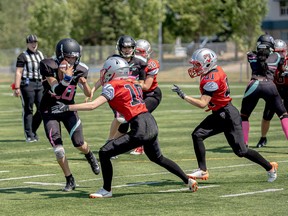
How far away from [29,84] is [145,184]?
6149 mm

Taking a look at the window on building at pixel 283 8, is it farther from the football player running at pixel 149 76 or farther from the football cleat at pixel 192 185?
the football cleat at pixel 192 185

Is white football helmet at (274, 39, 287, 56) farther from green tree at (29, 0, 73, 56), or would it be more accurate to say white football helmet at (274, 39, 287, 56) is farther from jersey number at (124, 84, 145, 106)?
green tree at (29, 0, 73, 56)

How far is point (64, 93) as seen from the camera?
10.6m

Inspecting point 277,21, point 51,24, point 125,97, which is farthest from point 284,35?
point 125,97

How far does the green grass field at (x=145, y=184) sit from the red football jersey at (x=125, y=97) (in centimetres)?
100

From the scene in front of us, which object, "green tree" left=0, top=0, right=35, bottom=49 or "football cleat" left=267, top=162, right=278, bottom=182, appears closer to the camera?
"football cleat" left=267, top=162, right=278, bottom=182

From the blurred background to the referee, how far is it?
96.4ft

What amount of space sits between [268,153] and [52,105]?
4531 millimetres

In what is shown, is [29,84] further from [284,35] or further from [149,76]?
[284,35]

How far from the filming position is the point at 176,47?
57.2 meters

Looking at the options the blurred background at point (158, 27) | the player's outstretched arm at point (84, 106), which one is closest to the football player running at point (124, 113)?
the player's outstretched arm at point (84, 106)

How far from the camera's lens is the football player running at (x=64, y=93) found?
10125 mm

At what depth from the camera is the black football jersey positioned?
1041 cm

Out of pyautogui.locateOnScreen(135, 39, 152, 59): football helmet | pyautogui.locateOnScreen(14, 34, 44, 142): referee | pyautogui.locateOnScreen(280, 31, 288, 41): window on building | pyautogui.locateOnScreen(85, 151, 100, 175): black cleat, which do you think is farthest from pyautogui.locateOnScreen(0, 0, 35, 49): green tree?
pyautogui.locateOnScreen(85, 151, 100, 175): black cleat
